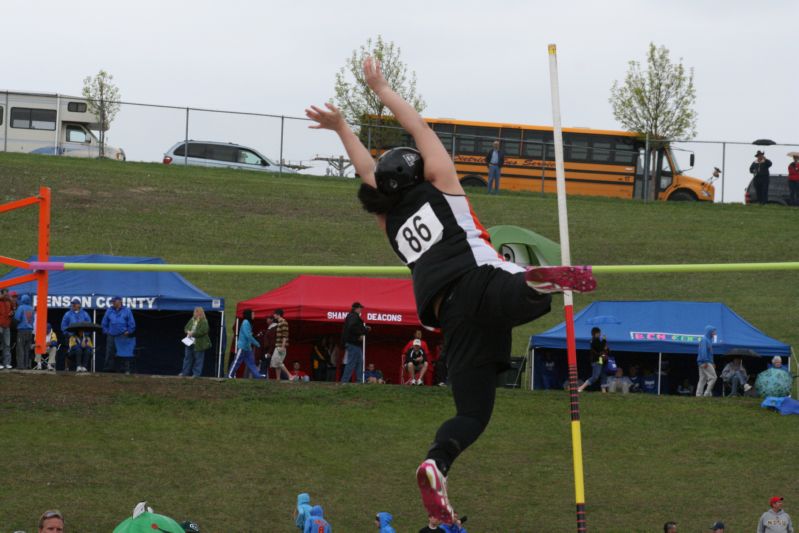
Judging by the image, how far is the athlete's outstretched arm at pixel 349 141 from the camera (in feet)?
17.5

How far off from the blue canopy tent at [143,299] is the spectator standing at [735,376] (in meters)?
7.58

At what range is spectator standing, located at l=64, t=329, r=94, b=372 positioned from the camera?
1812cm

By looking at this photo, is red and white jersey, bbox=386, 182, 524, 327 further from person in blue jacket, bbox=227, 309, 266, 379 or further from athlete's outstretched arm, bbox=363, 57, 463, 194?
person in blue jacket, bbox=227, 309, 266, 379

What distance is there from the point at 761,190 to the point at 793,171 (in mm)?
1558

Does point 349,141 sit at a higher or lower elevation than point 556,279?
higher

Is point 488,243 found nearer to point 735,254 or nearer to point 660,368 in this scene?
point 660,368

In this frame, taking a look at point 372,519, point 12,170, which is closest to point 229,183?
point 12,170

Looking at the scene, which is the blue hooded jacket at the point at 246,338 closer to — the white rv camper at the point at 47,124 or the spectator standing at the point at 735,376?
the spectator standing at the point at 735,376

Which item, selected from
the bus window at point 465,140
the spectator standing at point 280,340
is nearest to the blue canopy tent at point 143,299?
the spectator standing at point 280,340

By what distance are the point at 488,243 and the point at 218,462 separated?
10537mm

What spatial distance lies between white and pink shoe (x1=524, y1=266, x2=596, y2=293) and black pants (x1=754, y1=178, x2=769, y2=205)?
30266mm

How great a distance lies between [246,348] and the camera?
1781cm

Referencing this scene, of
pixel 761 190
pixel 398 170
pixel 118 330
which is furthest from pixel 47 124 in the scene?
pixel 398 170

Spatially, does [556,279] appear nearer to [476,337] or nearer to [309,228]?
[476,337]
